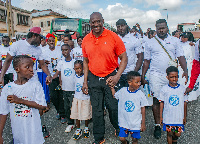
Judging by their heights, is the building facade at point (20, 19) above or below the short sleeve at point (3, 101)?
above

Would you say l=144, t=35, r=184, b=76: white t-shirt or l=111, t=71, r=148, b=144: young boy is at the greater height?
l=144, t=35, r=184, b=76: white t-shirt

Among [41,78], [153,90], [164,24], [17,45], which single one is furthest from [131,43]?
[41,78]

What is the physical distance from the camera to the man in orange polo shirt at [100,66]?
3.18 m

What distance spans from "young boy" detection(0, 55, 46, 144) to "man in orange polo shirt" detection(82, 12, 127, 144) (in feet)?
4.00

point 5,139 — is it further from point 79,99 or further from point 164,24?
point 164,24

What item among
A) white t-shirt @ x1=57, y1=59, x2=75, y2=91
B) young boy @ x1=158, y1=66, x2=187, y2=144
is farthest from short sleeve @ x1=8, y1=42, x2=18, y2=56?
young boy @ x1=158, y1=66, x2=187, y2=144

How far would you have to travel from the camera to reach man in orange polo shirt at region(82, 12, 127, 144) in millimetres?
3184

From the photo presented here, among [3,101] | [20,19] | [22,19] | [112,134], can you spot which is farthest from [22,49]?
[22,19]

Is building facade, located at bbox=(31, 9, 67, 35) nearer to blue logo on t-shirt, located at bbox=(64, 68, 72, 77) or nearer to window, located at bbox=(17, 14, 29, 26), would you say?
window, located at bbox=(17, 14, 29, 26)

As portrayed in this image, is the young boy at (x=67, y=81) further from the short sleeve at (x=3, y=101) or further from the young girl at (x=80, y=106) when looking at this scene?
the short sleeve at (x=3, y=101)

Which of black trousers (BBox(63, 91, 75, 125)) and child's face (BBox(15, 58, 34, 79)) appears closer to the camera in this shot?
child's face (BBox(15, 58, 34, 79))

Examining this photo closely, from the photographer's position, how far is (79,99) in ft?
12.9

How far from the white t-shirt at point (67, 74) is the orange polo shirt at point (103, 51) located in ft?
3.51

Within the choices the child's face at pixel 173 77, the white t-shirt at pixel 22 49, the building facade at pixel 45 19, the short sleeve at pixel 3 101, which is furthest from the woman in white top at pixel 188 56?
the building facade at pixel 45 19
